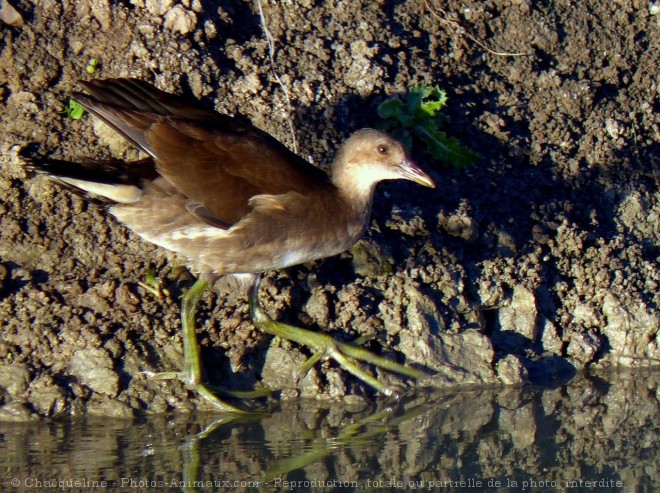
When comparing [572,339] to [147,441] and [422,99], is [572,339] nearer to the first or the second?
[422,99]

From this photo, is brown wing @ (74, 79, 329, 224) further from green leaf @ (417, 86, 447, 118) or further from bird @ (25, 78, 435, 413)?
green leaf @ (417, 86, 447, 118)

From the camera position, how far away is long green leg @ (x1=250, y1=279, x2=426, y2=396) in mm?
4648

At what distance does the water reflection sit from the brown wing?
95cm

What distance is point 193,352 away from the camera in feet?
14.9

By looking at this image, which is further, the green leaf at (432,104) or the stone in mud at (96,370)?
the green leaf at (432,104)

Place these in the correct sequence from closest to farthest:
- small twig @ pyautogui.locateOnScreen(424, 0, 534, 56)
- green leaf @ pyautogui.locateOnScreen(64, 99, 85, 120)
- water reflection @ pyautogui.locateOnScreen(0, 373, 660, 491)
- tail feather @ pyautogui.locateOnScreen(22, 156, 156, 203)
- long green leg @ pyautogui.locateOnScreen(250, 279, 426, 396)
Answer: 1. water reflection @ pyautogui.locateOnScreen(0, 373, 660, 491)
2. tail feather @ pyautogui.locateOnScreen(22, 156, 156, 203)
3. long green leg @ pyautogui.locateOnScreen(250, 279, 426, 396)
4. green leaf @ pyautogui.locateOnScreen(64, 99, 85, 120)
5. small twig @ pyautogui.locateOnScreen(424, 0, 534, 56)

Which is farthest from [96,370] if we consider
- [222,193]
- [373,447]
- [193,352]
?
[373,447]

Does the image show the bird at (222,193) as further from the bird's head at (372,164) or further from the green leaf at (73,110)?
the green leaf at (73,110)

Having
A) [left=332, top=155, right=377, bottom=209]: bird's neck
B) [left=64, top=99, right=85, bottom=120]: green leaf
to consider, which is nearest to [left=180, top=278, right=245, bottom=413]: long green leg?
[left=332, top=155, right=377, bottom=209]: bird's neck

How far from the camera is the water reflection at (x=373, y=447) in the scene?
3.88 meters

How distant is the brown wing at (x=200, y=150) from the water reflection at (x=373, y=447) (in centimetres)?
95

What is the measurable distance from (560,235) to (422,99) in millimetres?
987

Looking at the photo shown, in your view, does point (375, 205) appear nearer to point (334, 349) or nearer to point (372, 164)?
point (372, 164)

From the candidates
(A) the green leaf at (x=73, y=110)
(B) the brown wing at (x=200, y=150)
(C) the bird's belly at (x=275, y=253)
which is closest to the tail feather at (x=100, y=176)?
(B) the brown wing at (x=200, y=150)
